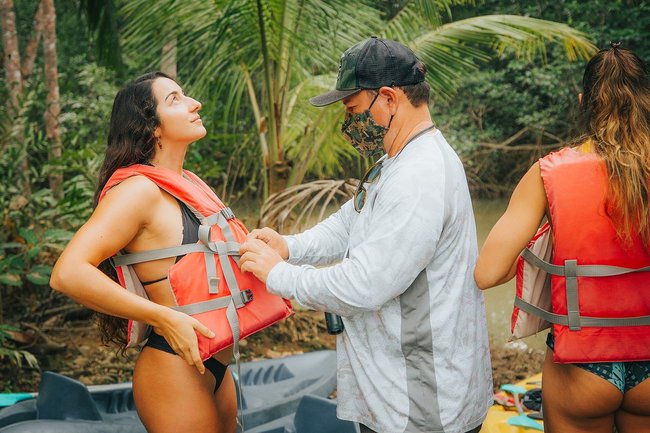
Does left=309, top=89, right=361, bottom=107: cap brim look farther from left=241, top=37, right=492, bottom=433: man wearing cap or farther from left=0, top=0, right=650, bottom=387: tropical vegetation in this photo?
left=0, top=0, right=650, bottom=387: tropical vegetation

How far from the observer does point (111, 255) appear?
7.09ft

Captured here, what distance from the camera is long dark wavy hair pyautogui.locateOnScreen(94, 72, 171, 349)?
2.38 m

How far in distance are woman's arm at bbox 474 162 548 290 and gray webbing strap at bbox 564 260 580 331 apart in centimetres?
15

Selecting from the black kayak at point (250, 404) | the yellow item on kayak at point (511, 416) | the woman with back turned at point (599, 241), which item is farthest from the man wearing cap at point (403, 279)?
the yellow item on kayak at point (511, 416)

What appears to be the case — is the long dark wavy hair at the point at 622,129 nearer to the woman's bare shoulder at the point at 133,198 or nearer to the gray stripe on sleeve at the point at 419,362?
the gray stripe on sleeve at the point at 419,362

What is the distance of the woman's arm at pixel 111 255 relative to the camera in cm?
208

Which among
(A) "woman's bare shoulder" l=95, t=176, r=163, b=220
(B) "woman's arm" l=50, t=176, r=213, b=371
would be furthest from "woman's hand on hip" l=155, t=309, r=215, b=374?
(A) "woman's bare shoulder" l=95, t=176, r=163, b=220

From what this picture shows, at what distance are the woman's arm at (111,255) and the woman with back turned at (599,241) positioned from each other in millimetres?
948

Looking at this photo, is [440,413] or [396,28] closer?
[440,413]

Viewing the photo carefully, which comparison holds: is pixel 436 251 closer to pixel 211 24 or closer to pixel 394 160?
pixel 394 160

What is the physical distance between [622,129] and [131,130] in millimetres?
1594

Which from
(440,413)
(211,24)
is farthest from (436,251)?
(211,24)

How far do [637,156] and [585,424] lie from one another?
32.2 inches

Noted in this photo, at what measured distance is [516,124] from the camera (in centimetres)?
1523
